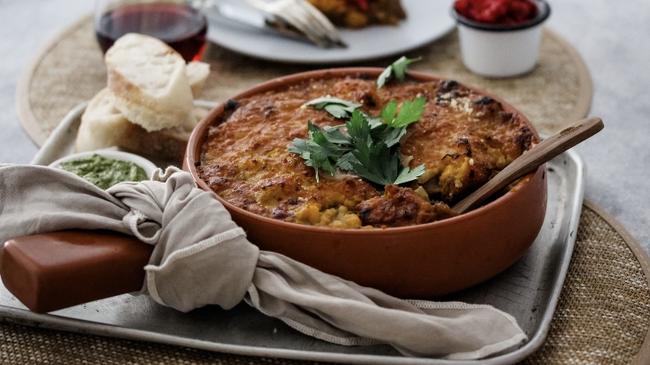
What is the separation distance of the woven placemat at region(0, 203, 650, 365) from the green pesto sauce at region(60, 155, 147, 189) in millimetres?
609

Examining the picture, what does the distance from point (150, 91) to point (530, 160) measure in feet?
4.28

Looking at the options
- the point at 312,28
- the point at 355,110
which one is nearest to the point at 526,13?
the point at 312,28

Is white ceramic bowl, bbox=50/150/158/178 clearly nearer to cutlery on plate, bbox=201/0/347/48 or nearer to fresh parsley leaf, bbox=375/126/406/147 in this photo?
fresh parsley leaf, bbox=375/126/406/147

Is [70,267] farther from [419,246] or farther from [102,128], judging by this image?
[102,128]

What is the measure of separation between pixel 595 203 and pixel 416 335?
110 cm

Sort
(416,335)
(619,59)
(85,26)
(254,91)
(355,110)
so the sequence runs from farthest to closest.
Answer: (85,26), (619,59), (254,91), (355,110), (416,335)

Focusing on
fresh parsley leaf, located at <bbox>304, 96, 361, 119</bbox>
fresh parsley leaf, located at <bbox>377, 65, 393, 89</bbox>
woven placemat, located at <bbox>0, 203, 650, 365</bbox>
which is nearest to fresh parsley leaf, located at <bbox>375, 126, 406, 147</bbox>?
fresh parsley leaf, located at <bbox>304, 96, 361, 119</bbox>

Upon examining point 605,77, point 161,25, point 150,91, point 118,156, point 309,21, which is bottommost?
point 605,77

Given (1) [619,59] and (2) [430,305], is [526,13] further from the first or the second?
(2) [430,305]

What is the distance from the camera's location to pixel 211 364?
2080 mm

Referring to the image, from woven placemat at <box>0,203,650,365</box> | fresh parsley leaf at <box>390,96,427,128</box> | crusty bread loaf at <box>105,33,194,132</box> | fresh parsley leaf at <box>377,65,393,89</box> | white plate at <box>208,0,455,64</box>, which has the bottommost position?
white plate at <box>208,0,455,64</box>

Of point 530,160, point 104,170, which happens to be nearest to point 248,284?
point 530,160

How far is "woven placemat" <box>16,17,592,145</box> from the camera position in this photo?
345 centimetres

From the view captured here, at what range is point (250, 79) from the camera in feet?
12.2
